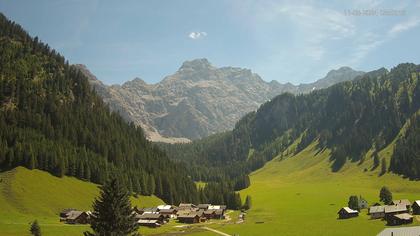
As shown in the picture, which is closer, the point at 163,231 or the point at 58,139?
the point at 163,231

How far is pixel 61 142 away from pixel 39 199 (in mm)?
48826

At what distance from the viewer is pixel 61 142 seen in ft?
538

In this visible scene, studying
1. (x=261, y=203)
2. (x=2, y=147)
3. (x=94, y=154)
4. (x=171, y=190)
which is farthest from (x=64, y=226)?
(x=261, y=203)

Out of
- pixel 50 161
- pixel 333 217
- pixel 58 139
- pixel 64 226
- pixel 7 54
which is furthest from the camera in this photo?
pixel 7 54

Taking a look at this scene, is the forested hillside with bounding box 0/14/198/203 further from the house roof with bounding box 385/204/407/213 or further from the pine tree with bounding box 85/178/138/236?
the pine tree with bounding box 85/178/138/236

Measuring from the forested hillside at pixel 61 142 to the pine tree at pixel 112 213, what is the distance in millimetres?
92590

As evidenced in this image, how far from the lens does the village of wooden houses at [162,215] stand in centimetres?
11338

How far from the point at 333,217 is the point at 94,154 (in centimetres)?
9401

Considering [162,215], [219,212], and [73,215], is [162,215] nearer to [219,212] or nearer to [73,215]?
[219,212]

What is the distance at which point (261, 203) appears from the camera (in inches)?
7731

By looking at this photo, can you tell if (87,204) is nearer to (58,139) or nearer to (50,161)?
(50,161)

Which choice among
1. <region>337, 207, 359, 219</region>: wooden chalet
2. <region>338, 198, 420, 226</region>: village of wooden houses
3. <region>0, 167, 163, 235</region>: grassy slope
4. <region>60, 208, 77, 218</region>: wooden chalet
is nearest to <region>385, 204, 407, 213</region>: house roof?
<region>338, 198, 420, 226</region>: village of wooden houses

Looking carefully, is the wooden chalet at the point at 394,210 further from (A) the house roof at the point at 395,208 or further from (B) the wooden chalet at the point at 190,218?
(B) the wooden chalet at the point at 190,218

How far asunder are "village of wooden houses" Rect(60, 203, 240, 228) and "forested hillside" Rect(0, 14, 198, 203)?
17791mm
